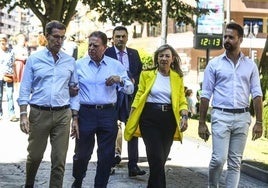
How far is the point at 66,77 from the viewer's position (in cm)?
590

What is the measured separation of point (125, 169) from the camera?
26.8ft

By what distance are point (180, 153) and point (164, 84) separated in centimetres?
389

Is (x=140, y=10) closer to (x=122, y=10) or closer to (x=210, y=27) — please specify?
(x=122, y=10)

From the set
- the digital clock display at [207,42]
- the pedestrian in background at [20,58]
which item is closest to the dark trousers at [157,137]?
the pedestrian in background at [20,58]

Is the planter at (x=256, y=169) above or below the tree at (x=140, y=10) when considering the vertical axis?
below

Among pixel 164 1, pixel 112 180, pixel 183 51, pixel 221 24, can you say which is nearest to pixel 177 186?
pixel 112 180

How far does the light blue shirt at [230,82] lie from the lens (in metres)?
5.88

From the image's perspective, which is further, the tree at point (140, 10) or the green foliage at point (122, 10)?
the tree at point (140, 10)

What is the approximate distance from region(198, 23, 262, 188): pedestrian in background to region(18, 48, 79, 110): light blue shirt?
4.88 feet

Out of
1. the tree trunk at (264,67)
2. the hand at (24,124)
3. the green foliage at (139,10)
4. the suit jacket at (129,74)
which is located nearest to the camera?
the hand at (24,124)

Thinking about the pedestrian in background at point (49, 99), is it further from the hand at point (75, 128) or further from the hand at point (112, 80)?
the hand at point (112, 80)

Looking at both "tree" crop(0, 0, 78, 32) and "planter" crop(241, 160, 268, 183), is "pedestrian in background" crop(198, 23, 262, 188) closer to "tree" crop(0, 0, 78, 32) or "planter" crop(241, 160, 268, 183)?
"planter" crop(241, 160, 268, 183)

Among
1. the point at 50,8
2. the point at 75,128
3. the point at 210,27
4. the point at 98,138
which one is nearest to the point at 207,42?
the point at 210,27

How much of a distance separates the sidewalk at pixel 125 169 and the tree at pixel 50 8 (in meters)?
9.09
